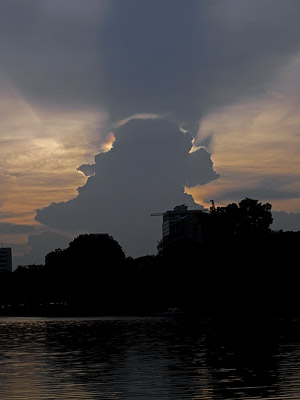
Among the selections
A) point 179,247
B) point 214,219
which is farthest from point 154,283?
point 214,219

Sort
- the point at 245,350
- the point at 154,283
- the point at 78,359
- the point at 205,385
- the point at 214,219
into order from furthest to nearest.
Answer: the point at 154,283 → the point at 214,219 → the point at 245,350 → the point at 78,359 → the point at 205,385

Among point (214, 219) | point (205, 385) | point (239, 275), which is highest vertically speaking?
point (214, 219)

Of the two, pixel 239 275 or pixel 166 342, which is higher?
pixel 239 275

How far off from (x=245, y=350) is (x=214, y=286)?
110m

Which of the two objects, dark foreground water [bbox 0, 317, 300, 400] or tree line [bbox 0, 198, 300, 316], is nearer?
dark foreground water [bbox 0, 317, 300, 400]

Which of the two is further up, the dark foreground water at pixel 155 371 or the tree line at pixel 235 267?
the tree line at pixel 235 267

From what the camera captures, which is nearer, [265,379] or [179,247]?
[265,379]

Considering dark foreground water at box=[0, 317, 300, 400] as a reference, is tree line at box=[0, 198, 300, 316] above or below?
above

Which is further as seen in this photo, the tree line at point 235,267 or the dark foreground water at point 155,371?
the tree line at point 235,267

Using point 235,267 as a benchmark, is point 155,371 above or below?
below

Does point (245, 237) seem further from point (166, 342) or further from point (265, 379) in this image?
point (265, 379)

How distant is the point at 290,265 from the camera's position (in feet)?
485

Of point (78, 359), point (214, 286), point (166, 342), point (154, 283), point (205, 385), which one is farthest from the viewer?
Result: point (154, 283)

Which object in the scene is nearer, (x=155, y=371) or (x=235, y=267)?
(x=155, y=371)
